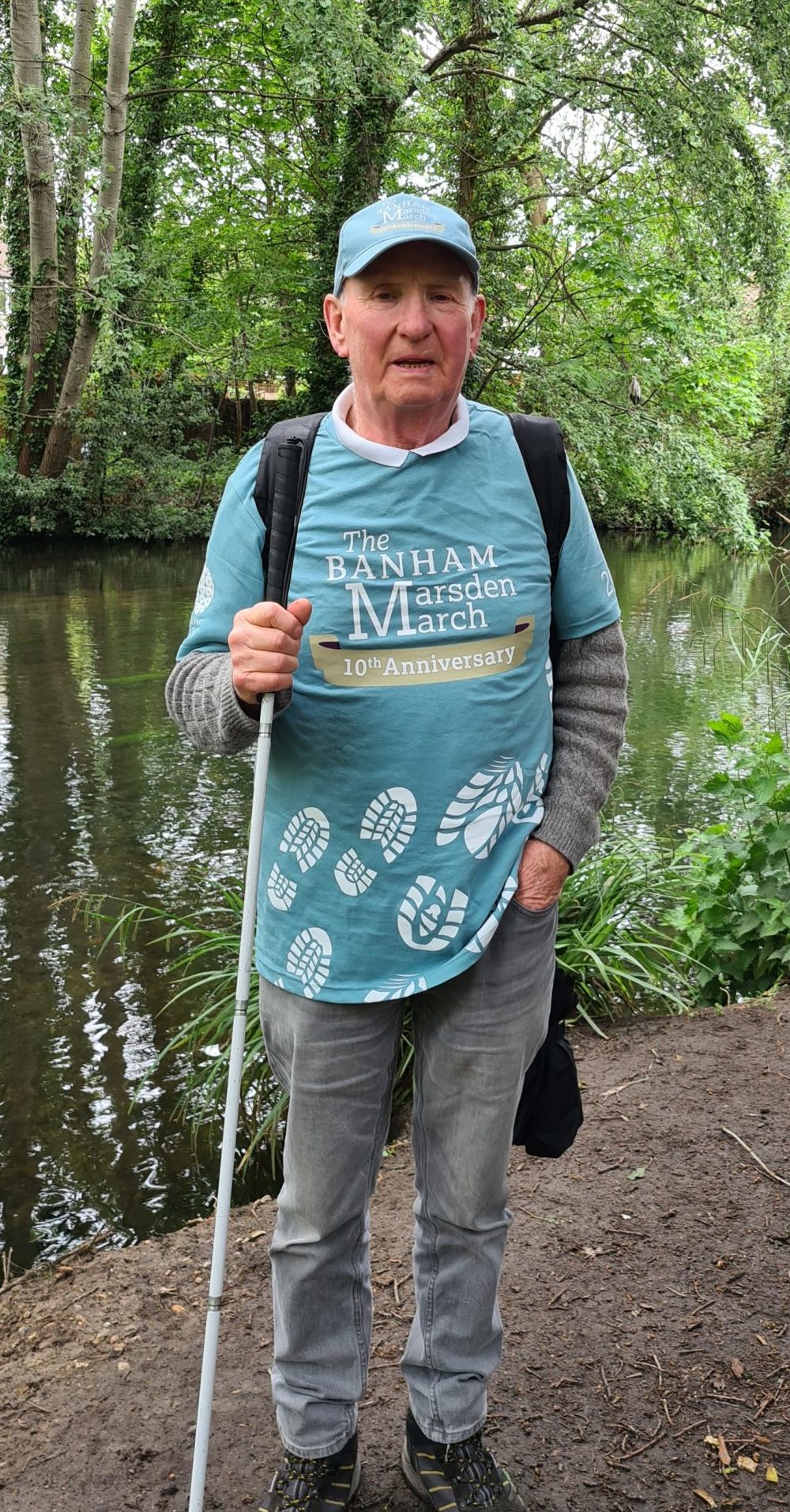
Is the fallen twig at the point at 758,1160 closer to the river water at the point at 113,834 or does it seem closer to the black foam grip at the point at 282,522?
the river water at the point at 113,834

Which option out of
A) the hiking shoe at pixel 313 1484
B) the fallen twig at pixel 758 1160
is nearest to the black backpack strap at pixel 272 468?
the hiking shoe at pixel 313 1484

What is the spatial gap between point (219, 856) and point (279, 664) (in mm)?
5386

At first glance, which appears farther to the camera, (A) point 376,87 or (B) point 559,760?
(A) point 376,87

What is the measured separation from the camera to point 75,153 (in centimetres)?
1576

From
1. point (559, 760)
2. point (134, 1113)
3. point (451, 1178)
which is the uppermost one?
point (559, 760)

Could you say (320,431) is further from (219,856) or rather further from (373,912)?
(219,856)

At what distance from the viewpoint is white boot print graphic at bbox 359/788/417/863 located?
1.96 m

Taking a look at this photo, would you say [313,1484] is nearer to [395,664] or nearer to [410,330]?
[395,664]

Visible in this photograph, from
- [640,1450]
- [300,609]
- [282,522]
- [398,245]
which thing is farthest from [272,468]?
[640,1450]

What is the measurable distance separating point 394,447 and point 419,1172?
122 cm

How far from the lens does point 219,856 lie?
7090 mm

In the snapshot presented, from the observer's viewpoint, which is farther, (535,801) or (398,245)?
(535,801)

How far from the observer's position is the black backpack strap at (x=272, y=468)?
195cm

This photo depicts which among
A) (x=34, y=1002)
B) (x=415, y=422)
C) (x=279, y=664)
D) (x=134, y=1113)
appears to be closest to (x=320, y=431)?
(x=415, y=422)
